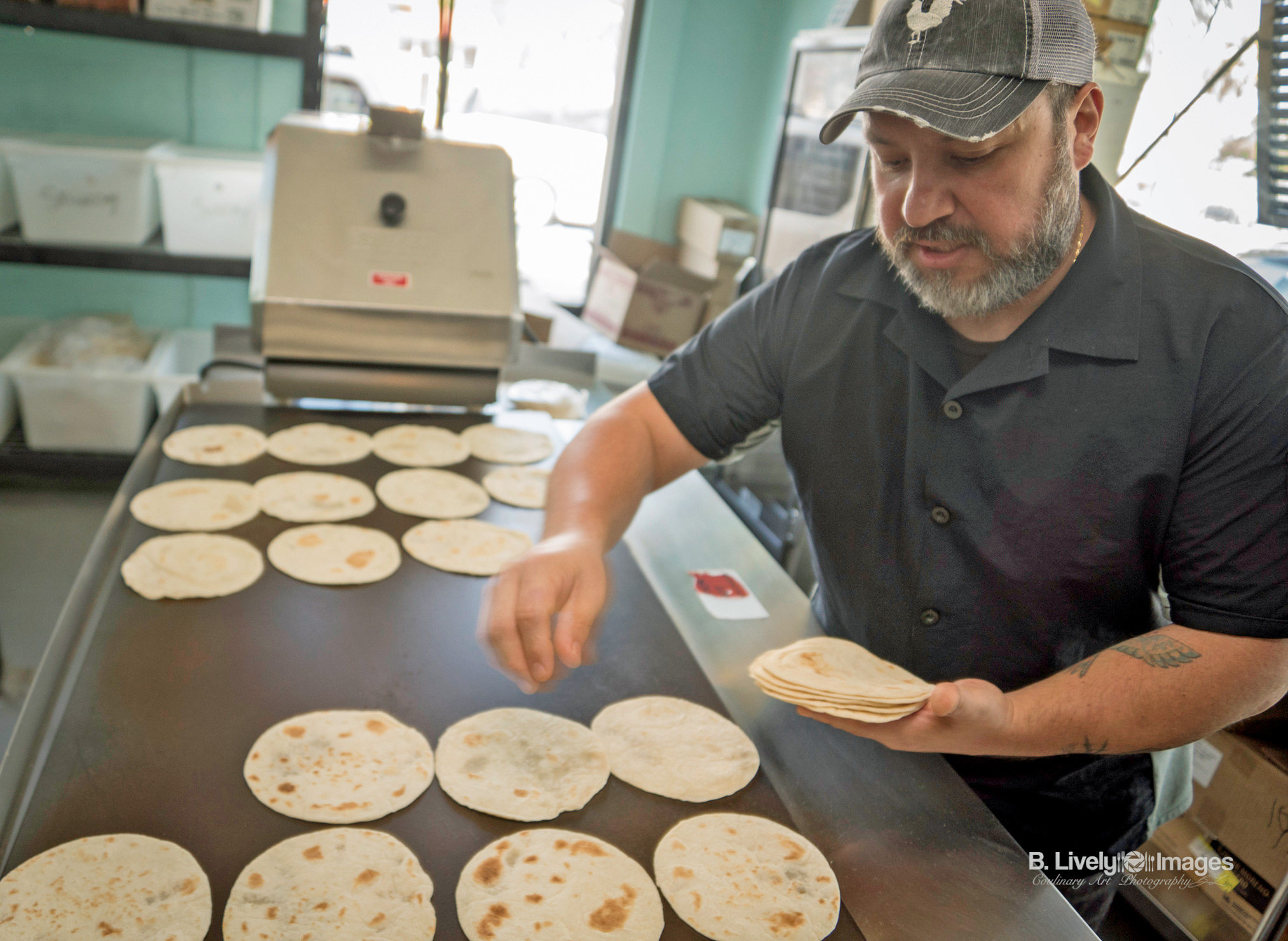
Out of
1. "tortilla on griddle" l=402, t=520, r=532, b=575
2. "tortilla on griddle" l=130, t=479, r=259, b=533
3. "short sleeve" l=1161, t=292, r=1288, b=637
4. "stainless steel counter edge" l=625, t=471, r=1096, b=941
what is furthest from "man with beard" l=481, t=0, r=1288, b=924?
"tortilla on griddle" l=130, t=479, r=259, b=533

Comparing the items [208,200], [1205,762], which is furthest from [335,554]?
[208,200]

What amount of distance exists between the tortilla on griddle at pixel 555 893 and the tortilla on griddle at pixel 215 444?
120 centimetres

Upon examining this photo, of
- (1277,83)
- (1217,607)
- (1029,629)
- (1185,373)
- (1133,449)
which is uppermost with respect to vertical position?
(1277,83)

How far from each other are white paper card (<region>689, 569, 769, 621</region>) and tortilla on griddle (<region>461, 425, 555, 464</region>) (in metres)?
0.62

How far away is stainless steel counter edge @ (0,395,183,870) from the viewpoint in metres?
1.05

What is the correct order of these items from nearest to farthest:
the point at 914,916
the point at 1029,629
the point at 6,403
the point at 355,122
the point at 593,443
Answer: the point at 914,916
the point at 1029,629
the point at 593,443
the point at 355,122
the point at 6,403

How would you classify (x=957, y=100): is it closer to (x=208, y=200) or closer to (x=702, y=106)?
(x=208, y=200)

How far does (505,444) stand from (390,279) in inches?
20.1

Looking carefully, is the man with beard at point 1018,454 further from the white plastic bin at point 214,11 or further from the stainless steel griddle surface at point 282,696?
the white plastic bin at point 214,11

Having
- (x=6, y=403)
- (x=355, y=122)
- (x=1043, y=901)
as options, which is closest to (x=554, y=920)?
(x=1043, y=901)

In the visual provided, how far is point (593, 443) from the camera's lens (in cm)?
151

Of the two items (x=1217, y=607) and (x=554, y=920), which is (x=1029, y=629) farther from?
(x=554, y=920)

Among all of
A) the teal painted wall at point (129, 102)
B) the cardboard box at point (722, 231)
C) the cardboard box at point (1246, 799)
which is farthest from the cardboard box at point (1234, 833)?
the teal painted wall at point (129, 102)

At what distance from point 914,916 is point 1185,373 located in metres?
0.76
